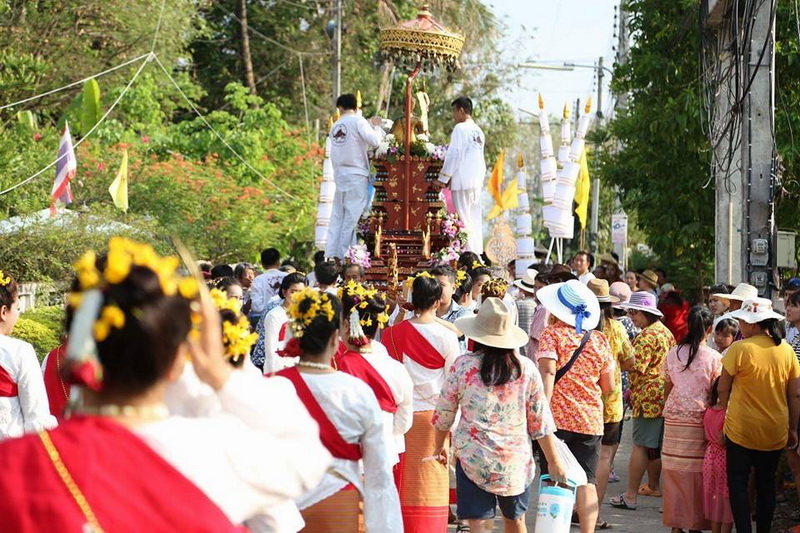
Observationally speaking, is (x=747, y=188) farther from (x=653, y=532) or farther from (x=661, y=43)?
(x=661, y=43)

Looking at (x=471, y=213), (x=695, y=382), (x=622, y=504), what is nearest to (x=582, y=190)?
(x=471, y=213)

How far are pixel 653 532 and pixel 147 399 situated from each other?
8.11 metres

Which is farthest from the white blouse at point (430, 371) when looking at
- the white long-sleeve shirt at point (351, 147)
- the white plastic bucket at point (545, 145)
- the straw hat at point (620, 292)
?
the white plastic bucket at point (545, 145)

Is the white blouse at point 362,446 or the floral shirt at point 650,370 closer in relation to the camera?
the white blouse at point 362,446

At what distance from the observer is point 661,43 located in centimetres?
2022

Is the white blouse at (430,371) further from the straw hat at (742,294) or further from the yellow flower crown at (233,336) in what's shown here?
the yellow flower crown at (233,336)

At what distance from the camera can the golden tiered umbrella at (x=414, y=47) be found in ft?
50.8

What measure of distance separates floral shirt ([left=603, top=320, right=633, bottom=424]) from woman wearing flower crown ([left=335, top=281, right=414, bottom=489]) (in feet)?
9.00

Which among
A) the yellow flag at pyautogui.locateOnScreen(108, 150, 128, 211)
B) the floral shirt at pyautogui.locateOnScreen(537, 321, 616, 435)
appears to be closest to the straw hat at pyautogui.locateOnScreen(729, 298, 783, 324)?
the floral shirt at pyautogui.locateOnScreen(537, 321, 616, 435)

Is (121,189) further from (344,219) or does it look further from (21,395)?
(21,395)

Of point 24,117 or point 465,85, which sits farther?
point 465,85

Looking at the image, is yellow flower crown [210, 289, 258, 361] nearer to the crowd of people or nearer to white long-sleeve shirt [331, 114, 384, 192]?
the crowd of people

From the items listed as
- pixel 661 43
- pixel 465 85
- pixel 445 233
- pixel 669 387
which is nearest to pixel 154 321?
pixel 669 387

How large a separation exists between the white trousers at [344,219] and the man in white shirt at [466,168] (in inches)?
43.4
